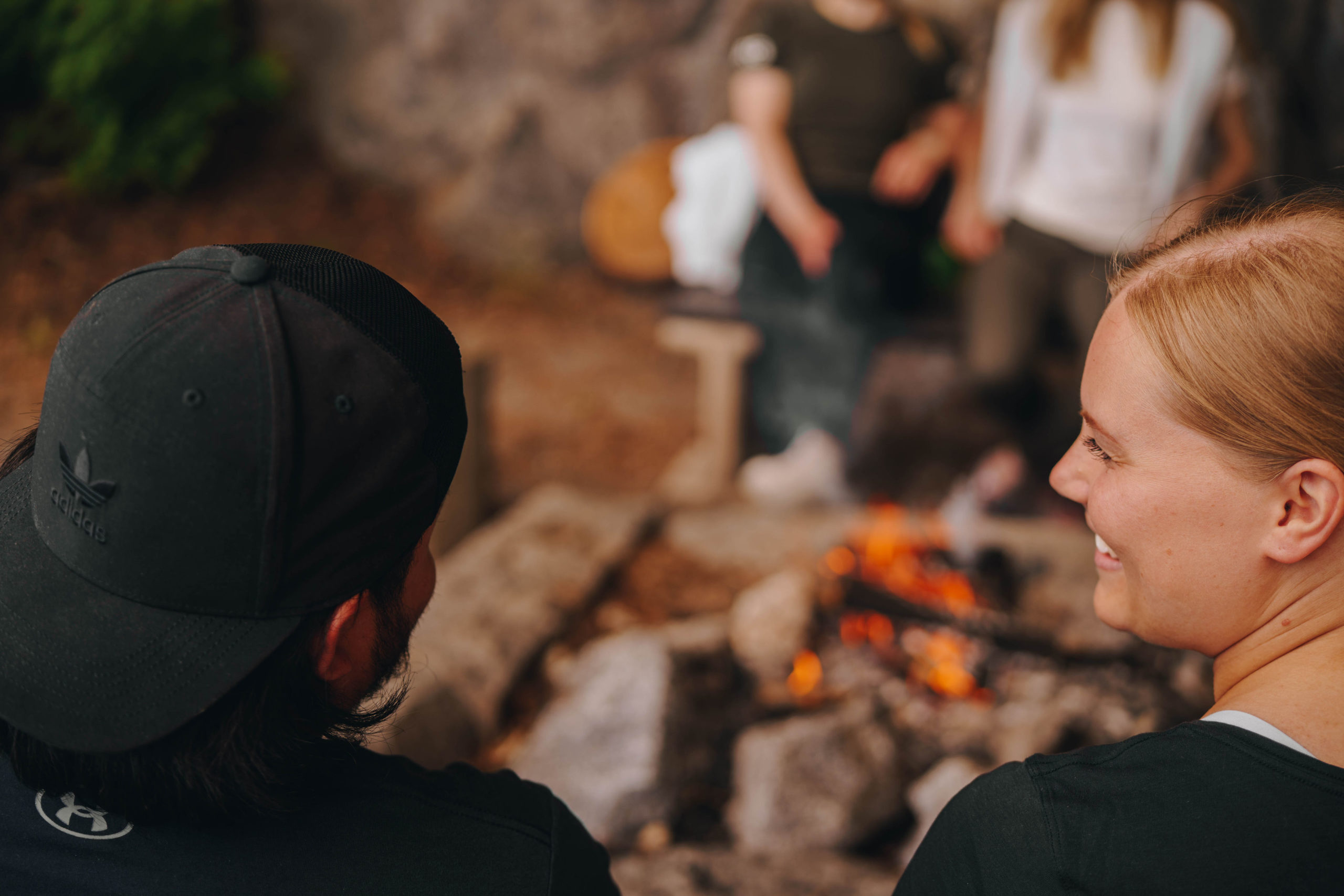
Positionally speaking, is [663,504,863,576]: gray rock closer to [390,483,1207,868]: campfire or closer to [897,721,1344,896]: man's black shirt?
[390,483,1207,868]: campfire

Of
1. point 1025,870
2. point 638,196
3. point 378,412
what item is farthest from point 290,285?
point 638,196

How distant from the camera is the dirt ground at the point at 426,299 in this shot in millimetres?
4586

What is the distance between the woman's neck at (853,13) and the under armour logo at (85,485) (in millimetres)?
3676

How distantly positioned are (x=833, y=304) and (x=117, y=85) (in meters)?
4.04

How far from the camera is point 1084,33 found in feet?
10.4

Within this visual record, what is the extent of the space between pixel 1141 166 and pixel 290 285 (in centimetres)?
317

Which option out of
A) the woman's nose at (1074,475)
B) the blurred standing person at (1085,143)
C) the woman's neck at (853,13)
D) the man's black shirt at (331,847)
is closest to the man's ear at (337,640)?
the man's black shirt at (331,847)

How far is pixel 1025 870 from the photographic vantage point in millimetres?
867

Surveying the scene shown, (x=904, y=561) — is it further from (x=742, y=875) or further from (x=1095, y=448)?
(x=1095, y=448)

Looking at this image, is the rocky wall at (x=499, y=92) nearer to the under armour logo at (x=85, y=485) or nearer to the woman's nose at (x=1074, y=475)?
the woman's nose at (x=1074, y=475)

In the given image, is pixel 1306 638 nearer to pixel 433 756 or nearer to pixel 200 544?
pixel 200 544

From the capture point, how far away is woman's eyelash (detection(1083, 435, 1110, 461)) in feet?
3.48

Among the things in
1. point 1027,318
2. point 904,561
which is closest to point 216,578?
point 904,561

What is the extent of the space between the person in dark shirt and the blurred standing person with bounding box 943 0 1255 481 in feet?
8.70
